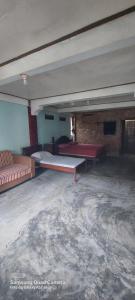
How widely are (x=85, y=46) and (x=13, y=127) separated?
11.6 feet

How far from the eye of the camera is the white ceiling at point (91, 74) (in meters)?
2.16

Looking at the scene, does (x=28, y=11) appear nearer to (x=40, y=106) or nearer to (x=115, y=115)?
(x=40, y=106)

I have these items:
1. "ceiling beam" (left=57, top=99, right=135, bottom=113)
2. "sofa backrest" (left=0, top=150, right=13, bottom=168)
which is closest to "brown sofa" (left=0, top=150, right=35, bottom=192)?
"sofa backrest" (left=0, top=150, right=13, bottom=168)

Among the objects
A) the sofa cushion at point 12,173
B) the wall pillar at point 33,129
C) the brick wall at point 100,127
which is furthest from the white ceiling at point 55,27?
the brick wall at point 100,127

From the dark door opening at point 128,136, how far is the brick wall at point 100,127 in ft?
1.24

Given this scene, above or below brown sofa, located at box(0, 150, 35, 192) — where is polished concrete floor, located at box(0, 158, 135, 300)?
below

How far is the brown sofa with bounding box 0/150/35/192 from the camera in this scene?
3247 millimetres

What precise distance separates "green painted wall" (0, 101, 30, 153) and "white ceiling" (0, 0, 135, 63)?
2.77 metres

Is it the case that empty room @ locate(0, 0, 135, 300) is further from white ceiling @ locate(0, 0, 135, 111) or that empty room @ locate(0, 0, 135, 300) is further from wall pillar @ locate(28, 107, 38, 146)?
wall pillar @ locate(28, 107, 38, 146)

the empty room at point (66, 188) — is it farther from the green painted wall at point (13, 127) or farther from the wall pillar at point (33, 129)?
the wall pillar at point (33, 129)

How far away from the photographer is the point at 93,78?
3018 millimetres

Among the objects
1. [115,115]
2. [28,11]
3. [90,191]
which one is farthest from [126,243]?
[115,115]

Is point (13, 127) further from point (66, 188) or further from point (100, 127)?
point (100, 127)

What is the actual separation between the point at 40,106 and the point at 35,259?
4.46 m
